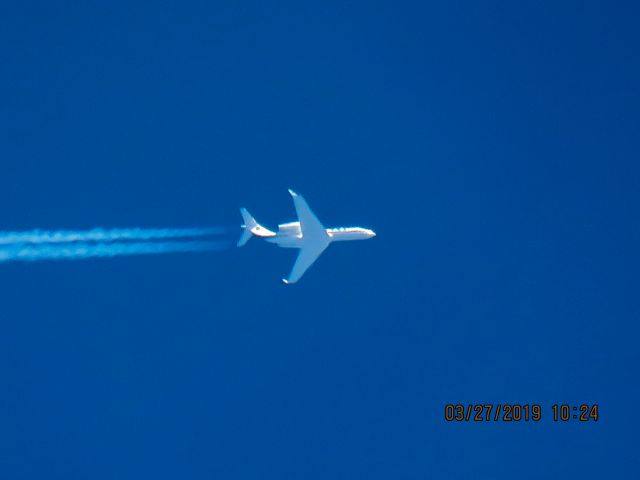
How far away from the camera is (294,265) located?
1981 inches

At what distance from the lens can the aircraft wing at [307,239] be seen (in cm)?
4713

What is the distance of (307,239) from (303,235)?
48 centimetres

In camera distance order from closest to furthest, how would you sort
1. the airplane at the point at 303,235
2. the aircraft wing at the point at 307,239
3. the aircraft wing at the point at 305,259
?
the aircraft wing at the point at 307,239, the airplane at the point at 303,235, the aircraft wing at the point at 305,259

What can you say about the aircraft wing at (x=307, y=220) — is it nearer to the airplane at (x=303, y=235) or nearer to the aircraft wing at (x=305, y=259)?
the airplane at (x=303, y=235)

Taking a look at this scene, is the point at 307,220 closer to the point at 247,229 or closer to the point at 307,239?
the point at 307,239

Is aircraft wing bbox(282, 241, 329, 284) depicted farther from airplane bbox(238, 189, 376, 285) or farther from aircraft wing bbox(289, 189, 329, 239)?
aircraft wing bbox(289, 189, 329, 239)

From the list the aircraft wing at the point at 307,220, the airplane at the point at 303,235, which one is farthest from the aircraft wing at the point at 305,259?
the aircraft wing at the point at 307,220

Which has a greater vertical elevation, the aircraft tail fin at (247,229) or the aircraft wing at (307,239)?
the aircraft tail fin at (247,229)

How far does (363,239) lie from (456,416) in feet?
49.0

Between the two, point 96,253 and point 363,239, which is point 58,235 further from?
point 363,239

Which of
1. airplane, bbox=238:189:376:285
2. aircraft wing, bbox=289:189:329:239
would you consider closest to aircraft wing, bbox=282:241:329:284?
airplane, bbox=238:189:376:285

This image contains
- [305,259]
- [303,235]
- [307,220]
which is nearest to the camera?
[307,220]

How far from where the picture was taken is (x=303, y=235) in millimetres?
48688

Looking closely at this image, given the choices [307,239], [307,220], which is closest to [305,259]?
[307,239]
